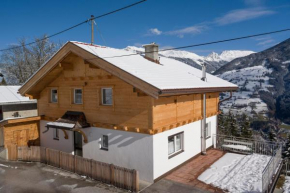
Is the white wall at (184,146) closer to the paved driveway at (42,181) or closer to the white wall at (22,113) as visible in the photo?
the paved driveway at (42,181)

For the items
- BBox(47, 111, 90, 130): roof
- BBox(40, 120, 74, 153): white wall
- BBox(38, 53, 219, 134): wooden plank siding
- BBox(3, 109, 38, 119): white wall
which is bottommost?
BBox(40, 120, 74, 153): white wall

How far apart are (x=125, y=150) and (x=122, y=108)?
6.86 ft

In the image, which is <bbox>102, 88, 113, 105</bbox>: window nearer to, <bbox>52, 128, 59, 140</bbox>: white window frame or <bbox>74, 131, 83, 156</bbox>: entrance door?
<bbox>74, 131, 83, 156</bbox>: entrance door

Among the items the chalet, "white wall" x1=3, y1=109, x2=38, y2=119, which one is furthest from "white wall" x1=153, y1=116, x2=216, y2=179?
"white wall" x1=3, y1=109, x2=38, y2=119

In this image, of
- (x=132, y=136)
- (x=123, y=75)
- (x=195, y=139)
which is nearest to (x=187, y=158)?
(x=195, y=139)

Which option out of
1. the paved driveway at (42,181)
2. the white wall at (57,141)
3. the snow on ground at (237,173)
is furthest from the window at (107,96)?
the snow on ground at (237,173)

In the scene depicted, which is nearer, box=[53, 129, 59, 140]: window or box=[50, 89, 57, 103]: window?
box=[53, 129, 59, 140]: window

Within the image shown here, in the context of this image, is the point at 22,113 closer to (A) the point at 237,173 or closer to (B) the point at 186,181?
(B) the point at 186,181

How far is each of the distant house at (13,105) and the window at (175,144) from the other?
15.8 metres

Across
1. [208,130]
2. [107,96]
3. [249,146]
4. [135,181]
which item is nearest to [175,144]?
[135,181]

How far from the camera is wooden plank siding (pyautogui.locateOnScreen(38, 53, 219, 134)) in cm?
1051

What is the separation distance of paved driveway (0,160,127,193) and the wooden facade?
2.75 m

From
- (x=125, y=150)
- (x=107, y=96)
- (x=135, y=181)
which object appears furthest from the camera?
(x=107, y=96)

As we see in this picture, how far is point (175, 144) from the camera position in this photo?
39.7 ft
